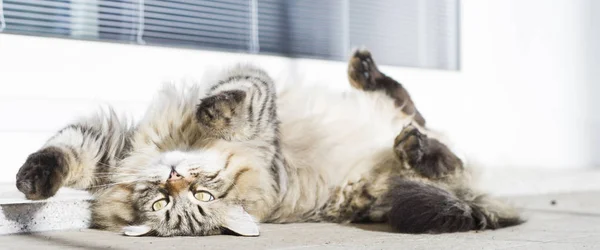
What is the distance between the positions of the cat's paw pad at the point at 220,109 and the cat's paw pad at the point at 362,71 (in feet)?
1.96

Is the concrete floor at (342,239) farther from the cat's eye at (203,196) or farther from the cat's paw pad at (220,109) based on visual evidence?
the cat's paw pad at (220,109)

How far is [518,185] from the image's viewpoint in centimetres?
296

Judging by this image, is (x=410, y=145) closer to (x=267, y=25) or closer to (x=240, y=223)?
(x=240, y=223)

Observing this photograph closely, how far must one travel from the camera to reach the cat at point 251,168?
6.09 feet

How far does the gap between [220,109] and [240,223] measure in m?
0.26

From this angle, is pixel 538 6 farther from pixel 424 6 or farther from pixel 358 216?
pixel 358 216

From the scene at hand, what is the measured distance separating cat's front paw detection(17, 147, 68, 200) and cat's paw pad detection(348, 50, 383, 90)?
943mm

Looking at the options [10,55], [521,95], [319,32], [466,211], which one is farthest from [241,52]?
[521,95]

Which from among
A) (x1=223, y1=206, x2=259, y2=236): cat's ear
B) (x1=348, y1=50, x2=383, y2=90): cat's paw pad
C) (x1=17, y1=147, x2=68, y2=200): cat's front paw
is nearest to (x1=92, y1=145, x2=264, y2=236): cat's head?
(x1=223, y1=206, x2=259, y2=236): cat's ear

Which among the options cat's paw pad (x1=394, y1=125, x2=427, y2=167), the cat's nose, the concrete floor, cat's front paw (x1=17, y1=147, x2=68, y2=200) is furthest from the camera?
cat's paw pad (x1=394, y1=125, x2=427, y2=167)

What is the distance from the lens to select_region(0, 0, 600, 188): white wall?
7.55 feet

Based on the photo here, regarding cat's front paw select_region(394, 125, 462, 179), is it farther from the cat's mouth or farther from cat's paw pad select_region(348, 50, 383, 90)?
the cat's mouth

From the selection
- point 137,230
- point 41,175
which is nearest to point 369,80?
point 137,230

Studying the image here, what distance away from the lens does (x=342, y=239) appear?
1.76 metres
